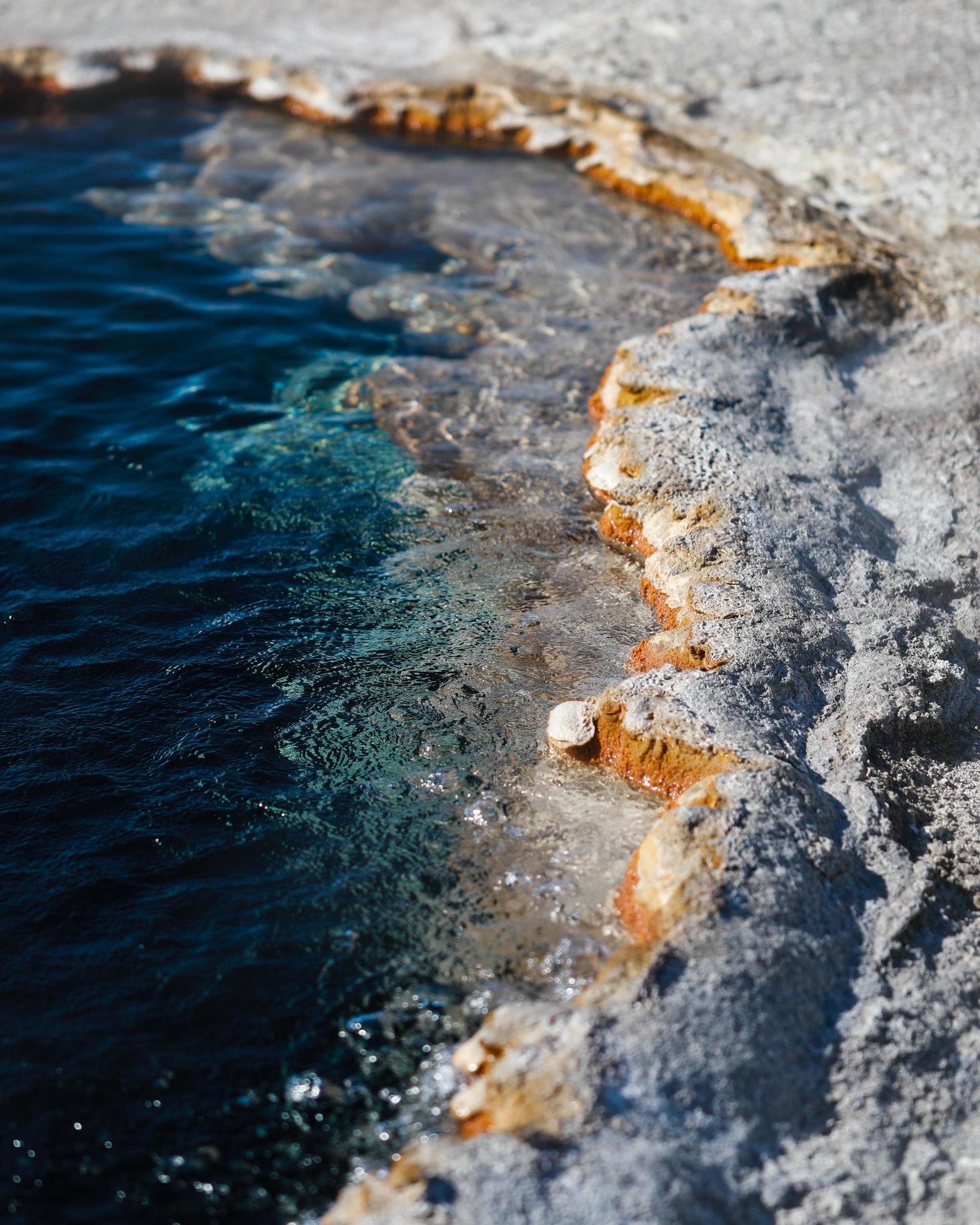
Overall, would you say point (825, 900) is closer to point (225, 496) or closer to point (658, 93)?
A: point (225, 496)

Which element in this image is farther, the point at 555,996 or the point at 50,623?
the point at 50,623

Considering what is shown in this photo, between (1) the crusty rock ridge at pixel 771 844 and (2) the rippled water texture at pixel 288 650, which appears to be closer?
(1) the crusty rock ridge at pixel 771 844

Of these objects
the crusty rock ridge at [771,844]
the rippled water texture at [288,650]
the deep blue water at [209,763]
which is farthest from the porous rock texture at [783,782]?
the deep blue water at [209,763]

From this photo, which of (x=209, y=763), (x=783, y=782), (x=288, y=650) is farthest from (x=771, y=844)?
(x=288, y=650)

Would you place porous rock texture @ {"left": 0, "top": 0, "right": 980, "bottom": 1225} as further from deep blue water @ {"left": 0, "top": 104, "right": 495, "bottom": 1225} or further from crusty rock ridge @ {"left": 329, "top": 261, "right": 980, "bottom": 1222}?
deep blue water @ {"left": 0, "top": 104, "right": 495, "bottom": 1225}

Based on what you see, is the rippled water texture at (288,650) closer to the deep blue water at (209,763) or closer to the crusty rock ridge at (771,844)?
the deep blue water at (209,763)

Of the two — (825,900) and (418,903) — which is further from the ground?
(825,900)

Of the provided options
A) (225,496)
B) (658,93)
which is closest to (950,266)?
(658,93)
